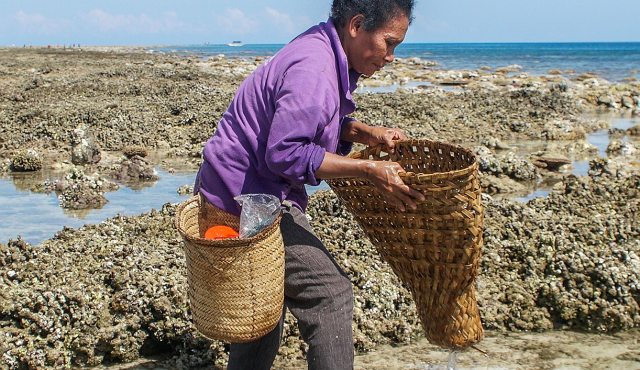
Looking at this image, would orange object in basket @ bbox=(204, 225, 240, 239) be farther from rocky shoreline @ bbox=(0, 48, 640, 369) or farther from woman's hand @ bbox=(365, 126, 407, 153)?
rocky shoreline @ bbox=(0, 48, 640, 369)

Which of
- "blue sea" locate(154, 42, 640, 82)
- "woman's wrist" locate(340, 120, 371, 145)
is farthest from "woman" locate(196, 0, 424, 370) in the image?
"blue sea" locate(154, 42, 640, 82)

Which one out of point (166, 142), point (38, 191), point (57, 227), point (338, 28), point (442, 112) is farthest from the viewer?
point (442, 112)

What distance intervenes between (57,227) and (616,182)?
5.12 metres

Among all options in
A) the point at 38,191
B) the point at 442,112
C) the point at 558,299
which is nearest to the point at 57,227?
the point at 38,191

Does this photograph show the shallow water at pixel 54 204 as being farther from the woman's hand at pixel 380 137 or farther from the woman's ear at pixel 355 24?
the woman's ear at pixel 355 24

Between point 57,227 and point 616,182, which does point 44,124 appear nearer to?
point 57,227

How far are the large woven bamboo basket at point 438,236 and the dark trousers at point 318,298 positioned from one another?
26cm

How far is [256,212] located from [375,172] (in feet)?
1.47

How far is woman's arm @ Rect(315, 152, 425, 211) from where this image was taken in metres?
2.00

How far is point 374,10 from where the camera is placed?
2.16 metres

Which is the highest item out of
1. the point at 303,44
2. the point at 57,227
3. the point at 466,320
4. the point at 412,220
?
the point at 303,44

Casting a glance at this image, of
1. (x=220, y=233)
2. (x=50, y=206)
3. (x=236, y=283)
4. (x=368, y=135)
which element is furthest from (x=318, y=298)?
(x=50, y=206)

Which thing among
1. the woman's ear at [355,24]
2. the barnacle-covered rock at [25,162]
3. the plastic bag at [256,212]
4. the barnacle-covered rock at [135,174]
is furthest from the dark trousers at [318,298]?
the barnacle-covered rock at [25,162]

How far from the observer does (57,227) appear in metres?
5.33
